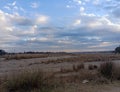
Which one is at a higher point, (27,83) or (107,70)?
(107,70)

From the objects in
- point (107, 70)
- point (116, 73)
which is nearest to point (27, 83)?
point (107, 70)

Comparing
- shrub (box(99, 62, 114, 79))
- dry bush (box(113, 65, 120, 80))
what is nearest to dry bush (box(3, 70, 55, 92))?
shrub (box(99, 62, 114, 79))

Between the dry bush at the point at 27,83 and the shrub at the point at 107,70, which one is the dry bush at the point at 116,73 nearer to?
the shrub at the point at 107,70

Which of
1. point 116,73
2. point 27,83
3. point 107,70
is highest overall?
point 107,70

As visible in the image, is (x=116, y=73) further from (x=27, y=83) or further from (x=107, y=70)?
(x=27, y=83)

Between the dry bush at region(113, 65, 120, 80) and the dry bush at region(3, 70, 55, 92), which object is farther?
the dry bush at region(113, 65, 120, 80)

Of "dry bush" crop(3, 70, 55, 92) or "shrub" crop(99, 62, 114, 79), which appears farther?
"shrub" crop(99, 62, 114, 79)

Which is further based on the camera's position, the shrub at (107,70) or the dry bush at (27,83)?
the shrub at (107,70)

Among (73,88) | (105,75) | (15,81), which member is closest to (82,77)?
(105,75)

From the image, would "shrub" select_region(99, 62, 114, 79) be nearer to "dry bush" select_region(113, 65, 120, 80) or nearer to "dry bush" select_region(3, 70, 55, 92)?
"dry bush" select_region(113, 65, 120, 80)

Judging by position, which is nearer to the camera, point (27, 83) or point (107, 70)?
point (27, 83)

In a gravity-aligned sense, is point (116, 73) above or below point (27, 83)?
above

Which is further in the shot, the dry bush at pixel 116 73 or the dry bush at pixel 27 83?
the dry bush at pixel 116 73

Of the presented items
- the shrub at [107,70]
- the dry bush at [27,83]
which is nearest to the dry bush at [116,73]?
the shrub at [107,70]
